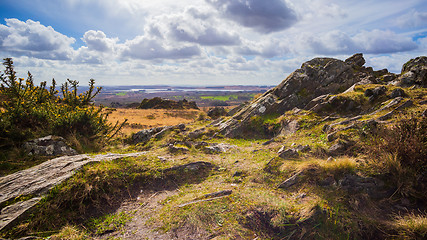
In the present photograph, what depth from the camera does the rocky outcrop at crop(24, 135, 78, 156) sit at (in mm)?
7938

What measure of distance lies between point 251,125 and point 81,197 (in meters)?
12.3

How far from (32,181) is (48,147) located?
9.66 ft

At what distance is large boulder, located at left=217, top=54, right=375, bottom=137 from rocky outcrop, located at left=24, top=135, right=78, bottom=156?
397 inches

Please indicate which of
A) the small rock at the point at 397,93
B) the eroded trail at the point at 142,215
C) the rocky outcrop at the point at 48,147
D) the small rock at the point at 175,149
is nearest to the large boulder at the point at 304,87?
the small rock at the point at 175,149

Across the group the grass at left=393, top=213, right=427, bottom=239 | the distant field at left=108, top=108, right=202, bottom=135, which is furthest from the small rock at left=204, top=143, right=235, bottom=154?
the distant field at left=108, top=108, right=202, bottom=135

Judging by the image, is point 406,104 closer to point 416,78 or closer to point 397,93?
point 397,93

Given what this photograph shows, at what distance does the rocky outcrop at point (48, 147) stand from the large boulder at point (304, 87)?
10.1 meters

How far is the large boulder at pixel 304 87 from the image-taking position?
16734 mm

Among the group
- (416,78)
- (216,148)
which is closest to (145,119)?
(216,148)

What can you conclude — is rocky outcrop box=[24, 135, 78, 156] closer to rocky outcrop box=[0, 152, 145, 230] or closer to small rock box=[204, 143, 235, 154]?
rocky outcrop box=[0, 152, 145, 230]

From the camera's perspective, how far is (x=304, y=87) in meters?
18.5

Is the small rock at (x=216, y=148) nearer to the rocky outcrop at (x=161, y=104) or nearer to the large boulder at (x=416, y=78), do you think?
the large boulder at (x=416, y=78)

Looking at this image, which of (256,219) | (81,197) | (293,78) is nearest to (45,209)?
(81,197)

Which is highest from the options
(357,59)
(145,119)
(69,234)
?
(357,59)
